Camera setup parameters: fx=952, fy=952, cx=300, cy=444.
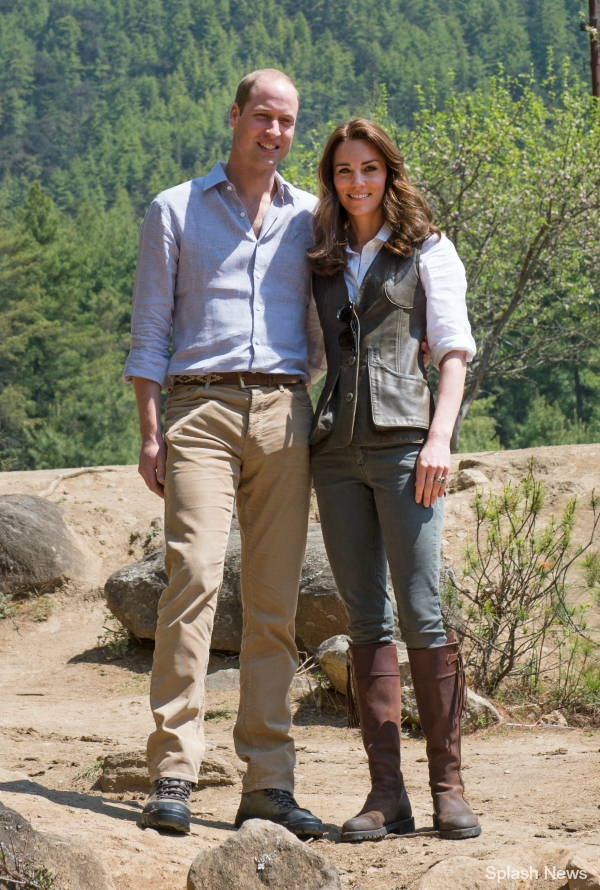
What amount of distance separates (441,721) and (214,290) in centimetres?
145

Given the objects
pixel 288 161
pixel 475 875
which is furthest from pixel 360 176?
pixel 288 161

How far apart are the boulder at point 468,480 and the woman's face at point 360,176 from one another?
491cm

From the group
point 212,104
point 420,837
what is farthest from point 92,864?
point 212,104

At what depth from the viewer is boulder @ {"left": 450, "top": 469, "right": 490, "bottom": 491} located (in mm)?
7629

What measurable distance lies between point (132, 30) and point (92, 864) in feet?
483

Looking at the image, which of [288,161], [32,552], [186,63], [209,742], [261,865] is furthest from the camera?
[186,63]

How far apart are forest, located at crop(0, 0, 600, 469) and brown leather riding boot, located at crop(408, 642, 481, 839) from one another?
40.2ft

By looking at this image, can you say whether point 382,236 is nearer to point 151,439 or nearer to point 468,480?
point 151,439

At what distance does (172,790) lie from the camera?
8.57 feet

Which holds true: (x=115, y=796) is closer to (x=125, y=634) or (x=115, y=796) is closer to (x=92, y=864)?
(x=92, y=864)

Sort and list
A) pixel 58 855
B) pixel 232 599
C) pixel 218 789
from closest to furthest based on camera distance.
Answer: pixel 58 855
pixel 218 789
pixel 232 599

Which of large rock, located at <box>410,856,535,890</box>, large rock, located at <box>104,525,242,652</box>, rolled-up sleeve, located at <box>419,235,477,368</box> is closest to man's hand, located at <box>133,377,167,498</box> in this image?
rolled-up sleeve, located at <box>419,235,477,368</box>

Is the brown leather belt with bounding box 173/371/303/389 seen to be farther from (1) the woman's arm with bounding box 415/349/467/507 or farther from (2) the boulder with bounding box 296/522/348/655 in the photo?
(2) the boulder with bounding box 296/522/348/655

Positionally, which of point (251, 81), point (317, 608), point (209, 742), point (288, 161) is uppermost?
point (288, 161)
